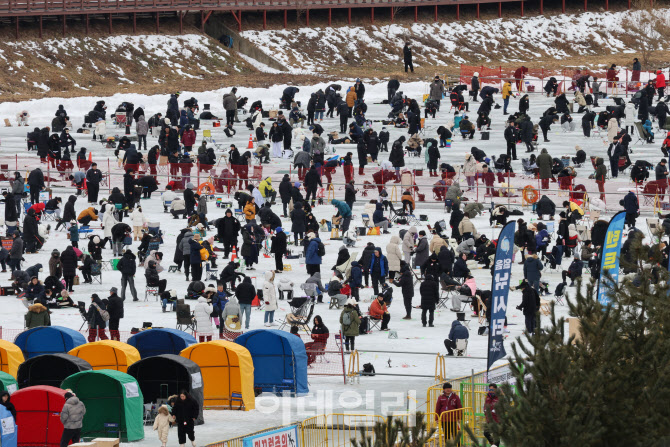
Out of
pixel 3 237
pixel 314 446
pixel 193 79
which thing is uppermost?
pixel 193 79

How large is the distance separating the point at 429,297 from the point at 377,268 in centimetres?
266

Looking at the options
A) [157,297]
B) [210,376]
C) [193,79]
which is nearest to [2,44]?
[193,79]

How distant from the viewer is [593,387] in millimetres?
11594

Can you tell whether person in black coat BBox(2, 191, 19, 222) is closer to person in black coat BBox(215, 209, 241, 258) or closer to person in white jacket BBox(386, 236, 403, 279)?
person in black coat BBox(215, 209, 241, 258)

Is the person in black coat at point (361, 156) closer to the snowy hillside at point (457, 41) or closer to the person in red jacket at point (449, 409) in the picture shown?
the person in red jacket at point (449, 409)

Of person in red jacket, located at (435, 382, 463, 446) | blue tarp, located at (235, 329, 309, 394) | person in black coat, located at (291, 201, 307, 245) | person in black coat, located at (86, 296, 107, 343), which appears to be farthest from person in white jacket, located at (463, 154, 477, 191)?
person in red jacket, located at (435, 382, 463, 446)

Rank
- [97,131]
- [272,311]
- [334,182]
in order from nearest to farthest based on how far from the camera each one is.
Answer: [272,311] → [334,182] → [97,131]

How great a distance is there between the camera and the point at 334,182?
40.0 meters

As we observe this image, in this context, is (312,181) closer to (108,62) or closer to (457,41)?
(108,62)

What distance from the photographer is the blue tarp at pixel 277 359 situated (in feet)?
72.0

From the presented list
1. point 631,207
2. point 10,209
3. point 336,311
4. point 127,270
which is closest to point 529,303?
point 336,311

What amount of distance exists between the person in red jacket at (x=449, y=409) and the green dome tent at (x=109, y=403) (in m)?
4.45

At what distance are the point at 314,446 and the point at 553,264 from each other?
1308 centimetres

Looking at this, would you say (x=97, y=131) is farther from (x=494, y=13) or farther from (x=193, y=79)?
(x=494, y=13)
